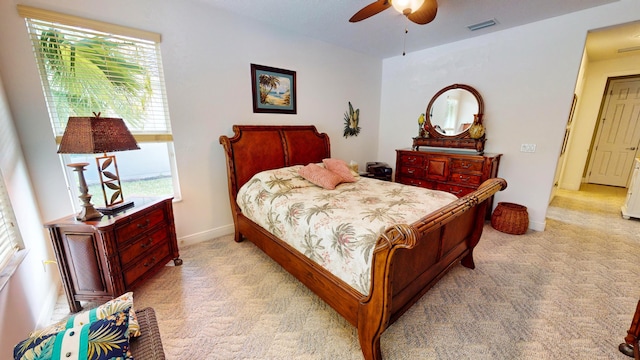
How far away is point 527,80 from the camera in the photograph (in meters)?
3.16

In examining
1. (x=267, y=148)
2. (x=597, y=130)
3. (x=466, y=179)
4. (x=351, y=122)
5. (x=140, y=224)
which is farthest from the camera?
(x=597, y=130)

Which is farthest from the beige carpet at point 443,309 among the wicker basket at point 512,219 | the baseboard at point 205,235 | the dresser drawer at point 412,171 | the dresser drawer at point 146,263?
the dresser drawer at point 412,171

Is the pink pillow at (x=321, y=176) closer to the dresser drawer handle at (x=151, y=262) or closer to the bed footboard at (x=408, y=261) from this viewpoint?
the bed footboard at (x=408, y=261)

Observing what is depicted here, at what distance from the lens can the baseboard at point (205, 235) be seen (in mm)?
2836

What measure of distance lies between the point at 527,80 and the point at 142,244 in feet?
15.5

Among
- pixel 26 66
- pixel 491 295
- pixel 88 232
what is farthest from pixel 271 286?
pixel 26 66

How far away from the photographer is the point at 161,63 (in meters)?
2.44

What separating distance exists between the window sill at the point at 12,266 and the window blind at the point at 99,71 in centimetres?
99

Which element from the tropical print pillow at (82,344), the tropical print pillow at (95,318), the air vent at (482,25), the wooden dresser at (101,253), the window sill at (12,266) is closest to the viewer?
the tropical print pillow at (82,344)

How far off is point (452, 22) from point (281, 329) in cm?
376

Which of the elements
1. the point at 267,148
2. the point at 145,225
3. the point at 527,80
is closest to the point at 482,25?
the point at 527,80

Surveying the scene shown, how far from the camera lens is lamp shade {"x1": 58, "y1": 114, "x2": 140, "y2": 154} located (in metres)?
1.59

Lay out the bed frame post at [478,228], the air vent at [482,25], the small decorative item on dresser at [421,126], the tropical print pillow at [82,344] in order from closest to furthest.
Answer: the tropical print pillow at [82,344]
the bed frame post at [478,228]
the air vent at [482,25]
the small decorative item on dresser at [421,126]

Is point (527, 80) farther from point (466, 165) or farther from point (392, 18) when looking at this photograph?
point (392, 18)
